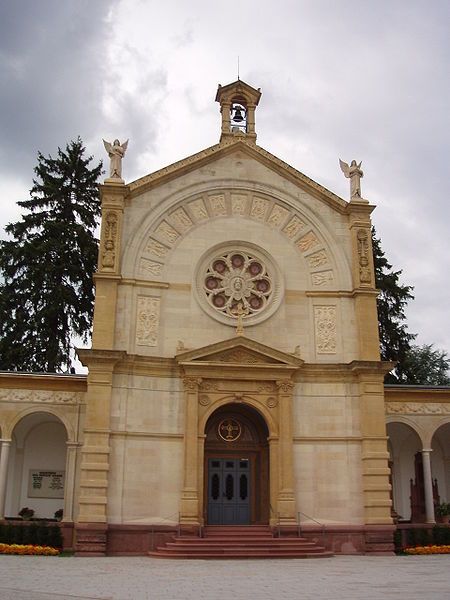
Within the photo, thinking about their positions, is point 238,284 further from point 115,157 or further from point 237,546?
point 237,546

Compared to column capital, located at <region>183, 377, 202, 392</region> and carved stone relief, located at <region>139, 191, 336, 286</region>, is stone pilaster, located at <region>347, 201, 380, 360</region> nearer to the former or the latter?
carved stone relief, located at <region>139, 191, 336, 286</region>

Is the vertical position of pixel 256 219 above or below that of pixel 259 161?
below

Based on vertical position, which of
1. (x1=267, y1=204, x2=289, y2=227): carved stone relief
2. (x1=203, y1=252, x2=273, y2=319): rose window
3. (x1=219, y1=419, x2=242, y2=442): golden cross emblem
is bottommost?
(x1=219, y1=419, x2=242, y2=442): golden cross emblem

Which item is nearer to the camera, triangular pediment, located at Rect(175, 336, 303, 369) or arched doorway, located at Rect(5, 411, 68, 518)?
triangular pediment, located at Rect(175, 336, 303, 369)

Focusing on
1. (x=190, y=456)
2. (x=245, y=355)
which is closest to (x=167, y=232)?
(x=245, y=355)

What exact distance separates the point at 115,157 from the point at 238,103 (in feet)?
21.5

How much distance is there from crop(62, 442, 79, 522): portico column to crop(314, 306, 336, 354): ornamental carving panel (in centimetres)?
970

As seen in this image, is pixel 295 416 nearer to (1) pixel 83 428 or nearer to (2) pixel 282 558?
(2) pixel 282 558

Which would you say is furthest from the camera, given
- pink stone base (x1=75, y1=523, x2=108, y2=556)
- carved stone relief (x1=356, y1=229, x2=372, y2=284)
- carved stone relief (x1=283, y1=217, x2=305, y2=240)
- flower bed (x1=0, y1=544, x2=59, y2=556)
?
carved stone relief (x1=283, y1=217, x2=305, y2=240)

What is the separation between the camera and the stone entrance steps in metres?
21.2

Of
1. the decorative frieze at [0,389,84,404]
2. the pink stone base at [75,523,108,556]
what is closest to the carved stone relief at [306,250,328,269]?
the decorative frieze at [0,389,84,404]

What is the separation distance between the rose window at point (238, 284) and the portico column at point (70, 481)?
7337mm

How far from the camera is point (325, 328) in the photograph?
2605cm

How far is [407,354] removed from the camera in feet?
141
